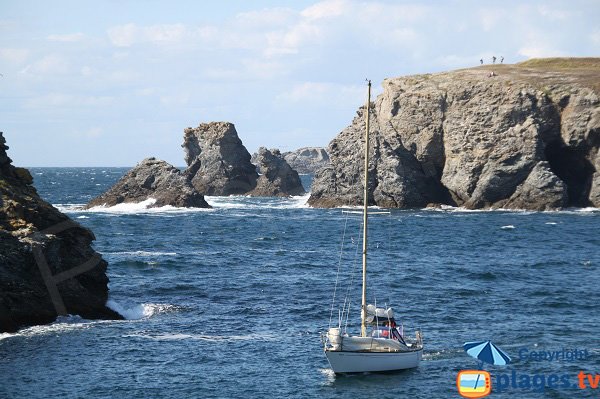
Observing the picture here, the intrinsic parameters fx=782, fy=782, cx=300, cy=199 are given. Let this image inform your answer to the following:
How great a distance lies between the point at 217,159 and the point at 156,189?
3382cm

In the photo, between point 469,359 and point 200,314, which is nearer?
point 469,359

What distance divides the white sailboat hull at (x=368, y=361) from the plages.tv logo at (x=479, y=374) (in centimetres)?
269

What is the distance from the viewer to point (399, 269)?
6850cm

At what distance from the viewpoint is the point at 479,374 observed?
121ft

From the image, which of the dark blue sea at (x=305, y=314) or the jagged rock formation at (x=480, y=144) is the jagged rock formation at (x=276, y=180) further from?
the dark blue sea at (x=305, y=314)

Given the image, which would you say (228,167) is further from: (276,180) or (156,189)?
(156,189)

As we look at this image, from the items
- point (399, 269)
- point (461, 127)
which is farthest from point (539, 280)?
point (461, 127)

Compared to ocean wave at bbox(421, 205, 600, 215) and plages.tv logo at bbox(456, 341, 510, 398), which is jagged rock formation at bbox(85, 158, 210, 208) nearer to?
ocean wave at bbox(421, 205, 600, 215)

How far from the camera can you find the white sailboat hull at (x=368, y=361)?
37219 mm

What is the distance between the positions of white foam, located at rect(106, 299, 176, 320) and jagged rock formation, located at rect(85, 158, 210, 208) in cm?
7484

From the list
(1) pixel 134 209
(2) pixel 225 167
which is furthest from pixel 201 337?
(2) pixel 225 167

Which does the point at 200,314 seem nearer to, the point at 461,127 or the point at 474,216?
the point at 474,216

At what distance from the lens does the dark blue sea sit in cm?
3656

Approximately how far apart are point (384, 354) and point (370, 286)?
73.7ft
